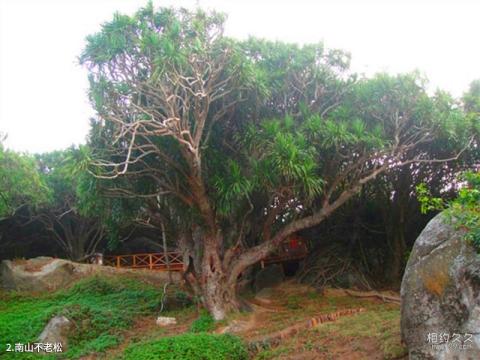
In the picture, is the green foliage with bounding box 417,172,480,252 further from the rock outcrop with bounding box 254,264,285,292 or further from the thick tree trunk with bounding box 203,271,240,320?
the rock outcrop with bounding box 254,264,285,292

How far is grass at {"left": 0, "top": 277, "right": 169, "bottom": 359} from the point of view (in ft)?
30.8

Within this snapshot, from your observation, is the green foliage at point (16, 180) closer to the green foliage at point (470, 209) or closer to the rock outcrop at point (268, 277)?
the rock outcrop at point (268, 277)

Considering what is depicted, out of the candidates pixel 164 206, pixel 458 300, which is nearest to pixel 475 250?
pixel 458 300

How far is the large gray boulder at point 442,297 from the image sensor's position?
5.21 m

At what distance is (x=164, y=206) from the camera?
428 inches

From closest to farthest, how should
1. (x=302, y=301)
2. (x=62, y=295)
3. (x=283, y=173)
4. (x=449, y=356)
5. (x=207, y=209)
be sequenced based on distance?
(x=449, y=356) < (x=283, y=173) < (x=207, y=209) < (x=302, y=301) < (x=62, y=295)

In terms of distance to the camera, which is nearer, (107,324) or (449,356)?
(449,356)

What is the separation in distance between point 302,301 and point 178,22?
24.1 feet

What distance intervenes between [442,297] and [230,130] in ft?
20.4

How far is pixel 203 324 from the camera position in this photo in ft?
30.8

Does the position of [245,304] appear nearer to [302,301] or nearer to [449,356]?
[302,301]

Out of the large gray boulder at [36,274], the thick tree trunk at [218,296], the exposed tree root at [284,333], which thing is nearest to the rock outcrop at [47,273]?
the large gray boulder at [36,274]

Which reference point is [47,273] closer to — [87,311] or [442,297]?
[87,311]

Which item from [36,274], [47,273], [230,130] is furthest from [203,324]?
[36,274]
